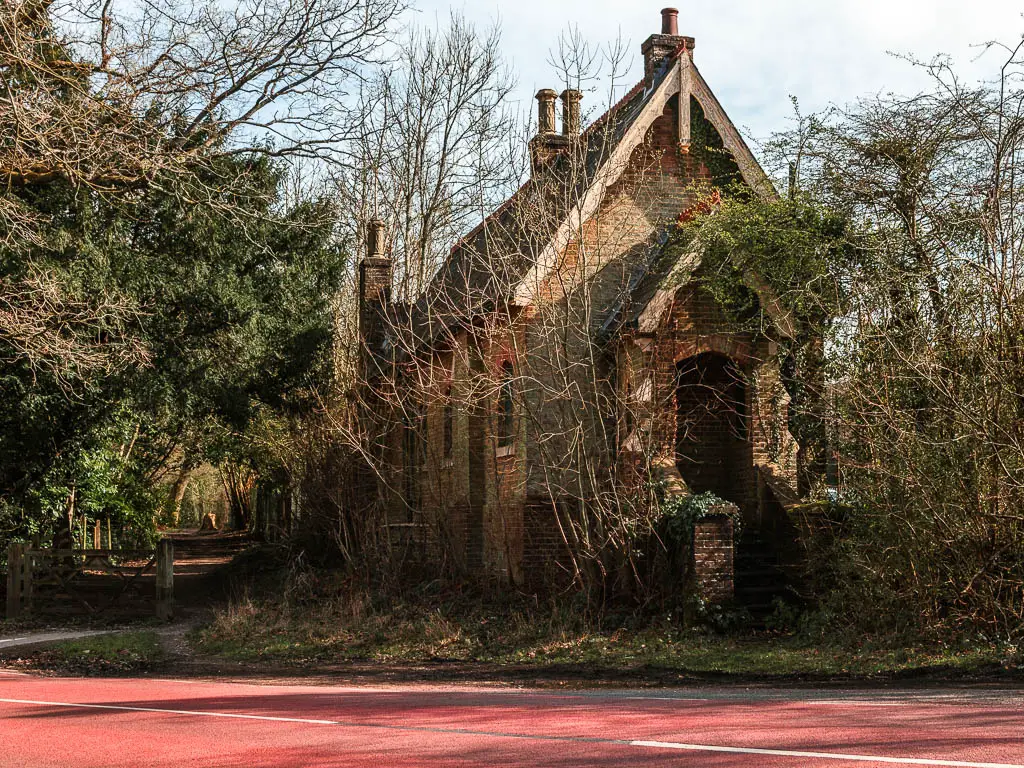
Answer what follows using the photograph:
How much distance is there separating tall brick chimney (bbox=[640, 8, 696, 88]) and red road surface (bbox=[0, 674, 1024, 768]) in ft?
44.1

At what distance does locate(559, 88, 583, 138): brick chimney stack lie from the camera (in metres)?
17.4

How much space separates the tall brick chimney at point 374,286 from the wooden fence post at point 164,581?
7.27 m

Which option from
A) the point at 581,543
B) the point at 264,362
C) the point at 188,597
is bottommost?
the point at 188,597

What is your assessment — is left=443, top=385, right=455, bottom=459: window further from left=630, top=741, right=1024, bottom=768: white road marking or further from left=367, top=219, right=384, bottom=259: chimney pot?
left=630, top=741, right=1024, bottom=768: white road marking

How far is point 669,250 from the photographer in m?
19.2

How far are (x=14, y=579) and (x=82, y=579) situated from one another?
1.26 m

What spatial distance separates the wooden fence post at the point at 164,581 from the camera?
2120cm

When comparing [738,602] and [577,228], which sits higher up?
[577,228]

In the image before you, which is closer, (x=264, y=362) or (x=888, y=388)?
(x=888, y=388)

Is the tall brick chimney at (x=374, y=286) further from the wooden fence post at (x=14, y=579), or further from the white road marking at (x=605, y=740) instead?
the white road marking at (x=605, y=740)

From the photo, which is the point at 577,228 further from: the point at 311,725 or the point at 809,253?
the point at 311,725

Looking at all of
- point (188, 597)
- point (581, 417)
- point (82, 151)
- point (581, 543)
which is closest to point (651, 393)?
point (581, 417)

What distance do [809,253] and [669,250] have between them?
282 cm

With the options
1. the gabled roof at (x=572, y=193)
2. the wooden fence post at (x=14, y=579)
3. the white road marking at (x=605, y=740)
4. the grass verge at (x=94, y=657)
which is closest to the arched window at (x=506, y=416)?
the gabled roof at (x=572, y=193)
